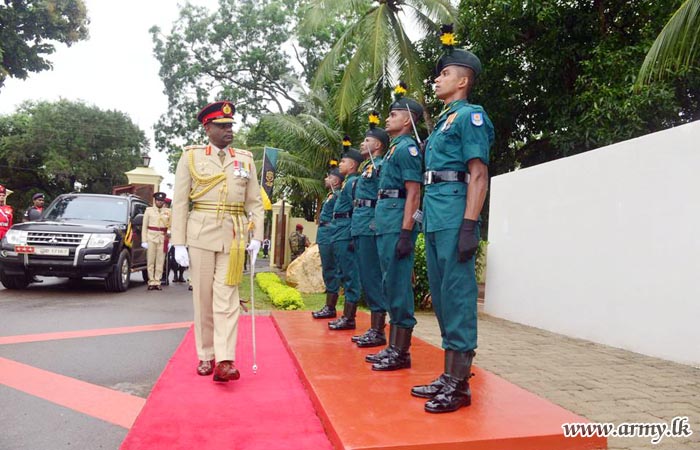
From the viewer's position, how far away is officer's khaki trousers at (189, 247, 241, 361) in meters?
4.05

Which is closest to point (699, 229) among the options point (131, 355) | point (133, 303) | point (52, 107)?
point (131, 355)

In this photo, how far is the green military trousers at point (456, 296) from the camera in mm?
3324

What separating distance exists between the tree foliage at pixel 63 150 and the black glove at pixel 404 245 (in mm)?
33772

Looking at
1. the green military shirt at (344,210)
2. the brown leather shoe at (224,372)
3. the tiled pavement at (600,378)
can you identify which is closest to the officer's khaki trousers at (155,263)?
the green military shirt at (344,210)

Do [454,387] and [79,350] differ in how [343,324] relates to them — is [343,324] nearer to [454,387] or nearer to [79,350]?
[79,350]

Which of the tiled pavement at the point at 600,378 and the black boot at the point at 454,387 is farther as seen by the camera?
the tiled pavement at the point at 600,378

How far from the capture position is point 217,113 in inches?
167

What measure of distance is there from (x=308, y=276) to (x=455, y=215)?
869cm

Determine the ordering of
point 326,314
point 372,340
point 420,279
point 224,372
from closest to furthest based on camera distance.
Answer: point 224,372, point 372,340, point 326,314, point 420,279

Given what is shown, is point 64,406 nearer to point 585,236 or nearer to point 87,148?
point 585,236

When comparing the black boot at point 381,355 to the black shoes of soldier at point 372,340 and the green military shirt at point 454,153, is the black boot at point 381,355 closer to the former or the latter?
the black shoes of soldier at point 372,340

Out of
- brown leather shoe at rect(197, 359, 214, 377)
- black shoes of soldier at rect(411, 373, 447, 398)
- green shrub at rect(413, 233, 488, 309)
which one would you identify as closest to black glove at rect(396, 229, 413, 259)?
black shoes of soldier at rect(411, 373, 447, 398)

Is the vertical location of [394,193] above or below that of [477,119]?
below

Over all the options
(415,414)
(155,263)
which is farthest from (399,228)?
(155,263)
